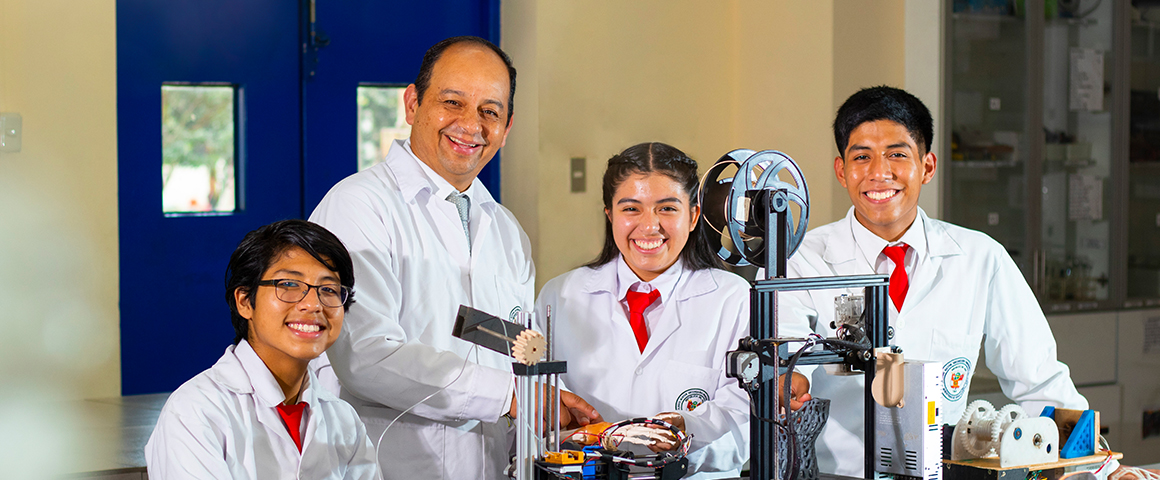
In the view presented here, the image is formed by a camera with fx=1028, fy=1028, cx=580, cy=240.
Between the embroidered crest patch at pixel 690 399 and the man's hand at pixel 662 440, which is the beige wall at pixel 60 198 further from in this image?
the man's hand at pixel 662 440

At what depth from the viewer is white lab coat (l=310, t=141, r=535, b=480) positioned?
172cm

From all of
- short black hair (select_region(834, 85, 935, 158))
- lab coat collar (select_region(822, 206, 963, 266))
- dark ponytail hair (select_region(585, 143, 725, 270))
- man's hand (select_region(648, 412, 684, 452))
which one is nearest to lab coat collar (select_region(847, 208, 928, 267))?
lab coat collar (select_region(822, 206, 963, 266))

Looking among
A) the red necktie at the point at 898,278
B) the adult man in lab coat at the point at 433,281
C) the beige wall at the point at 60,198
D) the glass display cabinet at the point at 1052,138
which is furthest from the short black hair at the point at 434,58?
the glass display cabinet at the point at 1052,138

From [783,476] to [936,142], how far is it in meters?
2.61

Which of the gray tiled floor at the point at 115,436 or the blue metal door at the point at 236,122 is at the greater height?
the blue metal door at the point at 236,122

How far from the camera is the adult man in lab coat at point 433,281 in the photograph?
1.72m

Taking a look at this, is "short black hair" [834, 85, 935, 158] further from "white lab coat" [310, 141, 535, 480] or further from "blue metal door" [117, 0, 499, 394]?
"blue metal door" [117, 0, 499, 394]

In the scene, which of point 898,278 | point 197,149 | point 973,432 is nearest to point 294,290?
point 973,432

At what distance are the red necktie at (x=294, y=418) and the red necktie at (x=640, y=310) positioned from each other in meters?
0.70

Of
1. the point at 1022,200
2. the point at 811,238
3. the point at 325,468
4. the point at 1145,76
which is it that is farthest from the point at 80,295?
the point at 1145,76

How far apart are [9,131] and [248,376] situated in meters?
1.95

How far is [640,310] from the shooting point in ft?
6.74

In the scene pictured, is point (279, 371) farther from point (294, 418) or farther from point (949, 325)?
point (949, 325)

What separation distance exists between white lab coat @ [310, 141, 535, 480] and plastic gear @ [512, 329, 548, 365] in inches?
13.6
